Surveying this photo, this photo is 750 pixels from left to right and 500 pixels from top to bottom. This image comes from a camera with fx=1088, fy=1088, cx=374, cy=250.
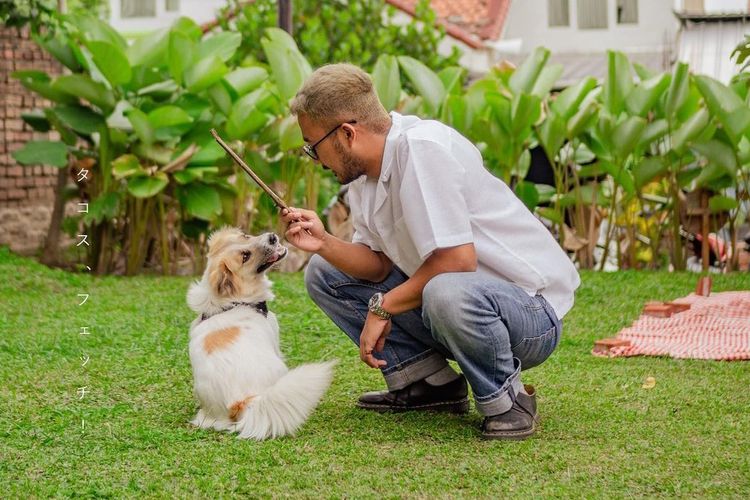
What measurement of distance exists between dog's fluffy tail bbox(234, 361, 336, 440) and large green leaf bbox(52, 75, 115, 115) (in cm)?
404

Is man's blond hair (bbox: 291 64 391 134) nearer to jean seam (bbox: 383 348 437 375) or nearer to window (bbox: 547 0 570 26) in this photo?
jean seam (bbox: 383 348 437 375)

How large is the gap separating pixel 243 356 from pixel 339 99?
2.95ft

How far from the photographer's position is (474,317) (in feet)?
10.7

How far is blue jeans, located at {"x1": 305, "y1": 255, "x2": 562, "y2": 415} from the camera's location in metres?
3.26

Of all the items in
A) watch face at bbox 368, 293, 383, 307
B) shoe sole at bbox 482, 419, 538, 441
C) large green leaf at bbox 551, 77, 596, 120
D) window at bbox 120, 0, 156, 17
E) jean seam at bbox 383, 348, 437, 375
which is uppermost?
window at bbox 120, 0, 156, 17

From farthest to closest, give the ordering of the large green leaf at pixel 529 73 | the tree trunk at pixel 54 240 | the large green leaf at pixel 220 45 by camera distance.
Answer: the tree trunk at pixel 54 240 → the large green leaf at pixel 529 73 → the large green leaf at pixel 220 45

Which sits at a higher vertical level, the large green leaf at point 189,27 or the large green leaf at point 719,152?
the large green leaf at point 189,27

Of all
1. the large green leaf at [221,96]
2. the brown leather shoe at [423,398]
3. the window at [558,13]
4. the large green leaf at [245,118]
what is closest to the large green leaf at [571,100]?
the large green leaf at [245,118]

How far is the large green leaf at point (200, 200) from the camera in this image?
7.21 m

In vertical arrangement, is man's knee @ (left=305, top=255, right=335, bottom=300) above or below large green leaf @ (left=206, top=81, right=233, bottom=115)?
below

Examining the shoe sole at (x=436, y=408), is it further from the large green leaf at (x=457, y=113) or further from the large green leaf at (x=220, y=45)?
the large green leaf at (x=220, y=45)

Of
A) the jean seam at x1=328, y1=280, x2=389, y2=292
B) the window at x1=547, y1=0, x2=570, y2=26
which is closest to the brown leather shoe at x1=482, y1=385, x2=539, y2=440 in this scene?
the jean seam at x1=328, y1=280, x2=389, y2=292

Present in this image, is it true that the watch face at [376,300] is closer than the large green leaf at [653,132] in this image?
Yes

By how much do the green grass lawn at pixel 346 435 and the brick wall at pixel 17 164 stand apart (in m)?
3.62
